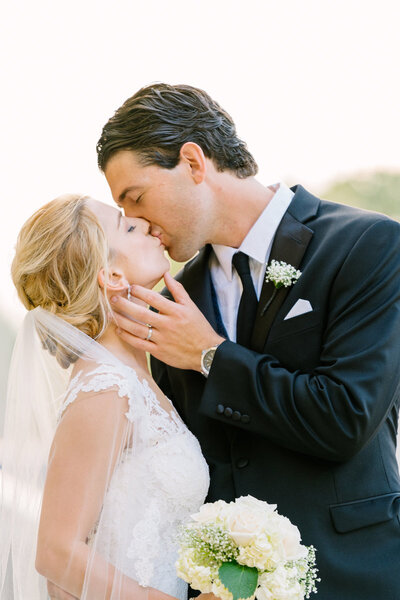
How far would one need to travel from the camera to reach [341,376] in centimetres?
249

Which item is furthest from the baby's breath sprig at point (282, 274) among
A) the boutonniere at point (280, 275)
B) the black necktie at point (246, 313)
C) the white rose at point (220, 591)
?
the white rose at point (220, 591)

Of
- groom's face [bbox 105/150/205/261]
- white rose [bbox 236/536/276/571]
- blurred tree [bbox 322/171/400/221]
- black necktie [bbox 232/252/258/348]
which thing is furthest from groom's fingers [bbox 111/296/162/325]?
blurred tree [bbox 322/171/400/221]

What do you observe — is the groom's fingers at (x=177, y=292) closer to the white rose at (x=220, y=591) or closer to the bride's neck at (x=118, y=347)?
the bride's neck at (x=118, y=347)

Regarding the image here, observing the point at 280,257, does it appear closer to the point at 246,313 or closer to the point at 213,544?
the point at 246,313

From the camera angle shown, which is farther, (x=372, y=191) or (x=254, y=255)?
(x=372, y=191)

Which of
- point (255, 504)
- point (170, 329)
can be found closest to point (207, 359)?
point (170, 329)

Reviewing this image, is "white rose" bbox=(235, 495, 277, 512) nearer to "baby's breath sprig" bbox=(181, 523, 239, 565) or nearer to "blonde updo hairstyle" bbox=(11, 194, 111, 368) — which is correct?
"baby's breath sprig" bbox=(181, 523, 239, 565)

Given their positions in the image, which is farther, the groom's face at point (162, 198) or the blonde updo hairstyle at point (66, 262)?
the groom's face at point (162, 198)

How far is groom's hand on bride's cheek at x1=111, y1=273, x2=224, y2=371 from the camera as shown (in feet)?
8.87

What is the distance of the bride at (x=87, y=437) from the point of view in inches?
95.7

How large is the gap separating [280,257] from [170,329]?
538 millimetres

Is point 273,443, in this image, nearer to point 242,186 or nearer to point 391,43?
point 242,186

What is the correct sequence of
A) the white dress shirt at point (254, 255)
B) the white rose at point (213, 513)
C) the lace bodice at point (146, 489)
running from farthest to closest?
the white dress shirt at point (254, 255) → the lace bodice at point (146, 489) → the white rose at point (213, 513)

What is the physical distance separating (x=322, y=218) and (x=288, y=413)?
0.85 metres
